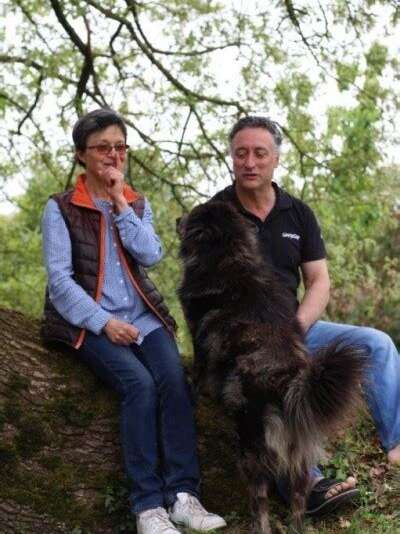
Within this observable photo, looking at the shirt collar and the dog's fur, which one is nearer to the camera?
the dog's fur

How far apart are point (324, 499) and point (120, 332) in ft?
4.32

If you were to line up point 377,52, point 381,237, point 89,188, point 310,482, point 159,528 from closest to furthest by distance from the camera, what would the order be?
point 159,528 < point 310,482 < point 89,188 < point 377,52 < point 381,237

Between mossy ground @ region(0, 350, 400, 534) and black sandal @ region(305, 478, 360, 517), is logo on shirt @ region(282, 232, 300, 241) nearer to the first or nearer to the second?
mossy ground @ region(0, 350, 400, 534)

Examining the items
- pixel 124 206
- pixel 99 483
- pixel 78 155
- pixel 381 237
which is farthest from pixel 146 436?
pixel 381 237

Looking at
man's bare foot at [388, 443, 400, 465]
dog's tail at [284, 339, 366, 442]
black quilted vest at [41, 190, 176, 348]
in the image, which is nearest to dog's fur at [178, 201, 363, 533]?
dog's tail at [284, 339, 366, 442]

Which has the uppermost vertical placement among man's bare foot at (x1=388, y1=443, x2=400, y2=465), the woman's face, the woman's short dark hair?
the woman's short dark hair

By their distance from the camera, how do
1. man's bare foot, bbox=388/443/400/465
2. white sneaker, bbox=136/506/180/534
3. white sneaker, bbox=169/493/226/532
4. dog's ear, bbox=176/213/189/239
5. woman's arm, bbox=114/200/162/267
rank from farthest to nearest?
dog's ear, bbox=176/213/189/239 → man's bare foot, bbox=388/443/400/465 → woman's arm, bbox=114/200/162/267 → white sneaker, bbox=169/493/226/532 → white sneaker, bbox=136/506/180/534

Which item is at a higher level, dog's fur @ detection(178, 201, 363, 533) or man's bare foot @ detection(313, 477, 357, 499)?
dog's fur @ detection(178, 201, 363, 533)

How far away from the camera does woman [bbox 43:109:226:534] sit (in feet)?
12.6

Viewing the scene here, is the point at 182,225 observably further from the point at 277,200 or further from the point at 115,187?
the point at 277,200

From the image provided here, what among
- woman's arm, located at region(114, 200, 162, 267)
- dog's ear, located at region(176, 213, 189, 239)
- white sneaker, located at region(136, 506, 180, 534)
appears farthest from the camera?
dog's ear, located at region(176, 213, 189, 239)

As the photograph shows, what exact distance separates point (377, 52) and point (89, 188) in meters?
4.97

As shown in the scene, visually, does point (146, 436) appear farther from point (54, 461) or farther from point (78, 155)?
point (78, 155)

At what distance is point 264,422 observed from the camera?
365 centimetres
